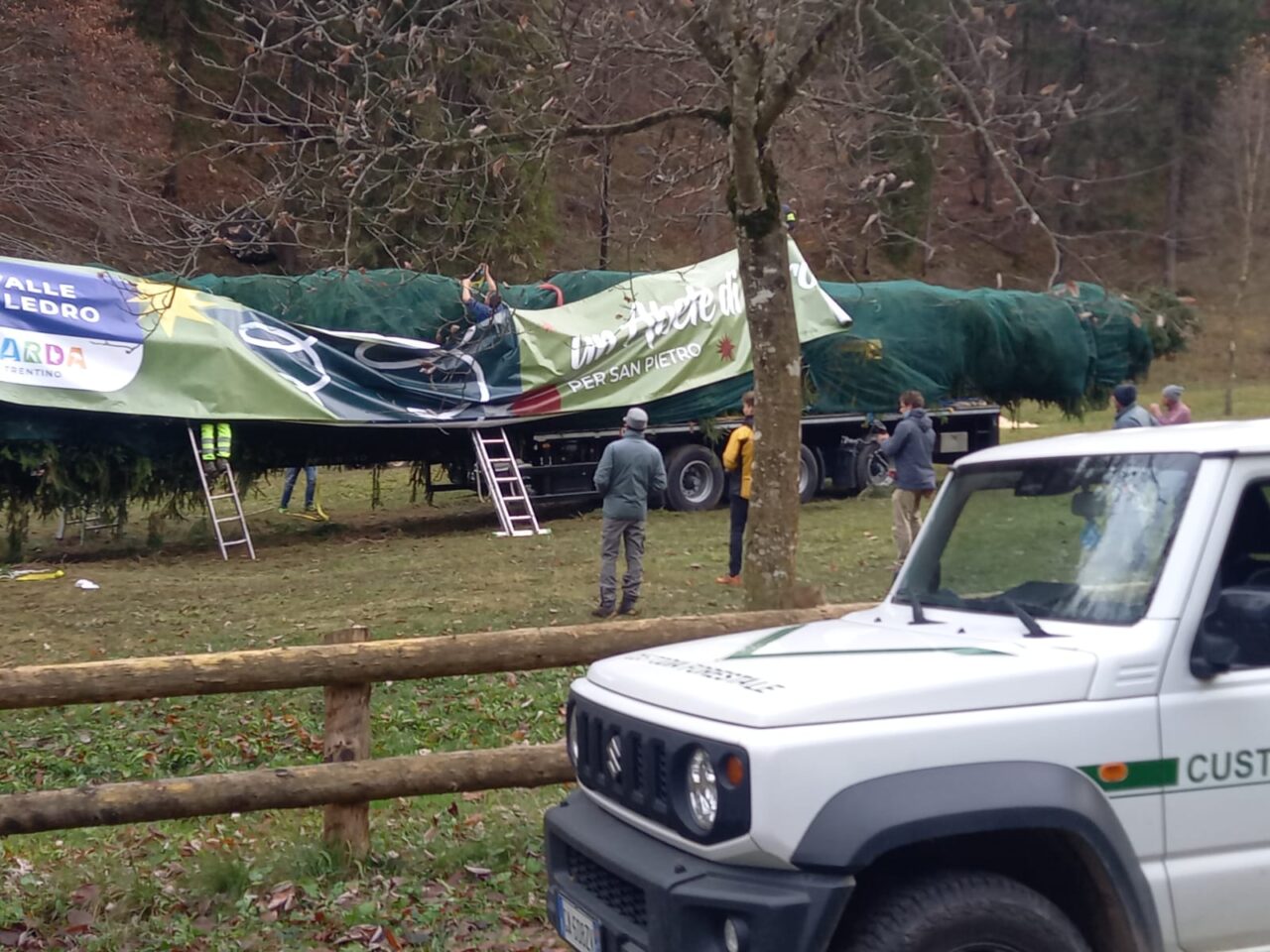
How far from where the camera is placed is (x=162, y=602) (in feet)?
41.7

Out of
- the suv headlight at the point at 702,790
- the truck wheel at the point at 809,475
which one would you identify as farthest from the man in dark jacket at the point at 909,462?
the suv headlight at the point at 702,790

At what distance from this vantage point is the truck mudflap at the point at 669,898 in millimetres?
3227

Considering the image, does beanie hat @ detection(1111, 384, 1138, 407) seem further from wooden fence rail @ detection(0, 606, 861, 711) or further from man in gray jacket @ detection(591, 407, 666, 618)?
wooden fence rail @ detection(0, 606, 861, 711)

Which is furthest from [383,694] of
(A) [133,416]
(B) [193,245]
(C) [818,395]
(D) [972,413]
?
(D) [972,413]

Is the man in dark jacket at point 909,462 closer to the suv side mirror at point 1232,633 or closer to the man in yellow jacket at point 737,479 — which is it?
the man in yellow jacket at point 737,479

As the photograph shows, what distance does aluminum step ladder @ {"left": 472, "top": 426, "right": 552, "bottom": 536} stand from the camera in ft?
57.5

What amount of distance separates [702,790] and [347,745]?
256cm

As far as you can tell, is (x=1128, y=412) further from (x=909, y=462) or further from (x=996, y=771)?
(x=996, y=771)

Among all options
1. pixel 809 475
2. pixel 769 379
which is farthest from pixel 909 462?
pixel 809 475

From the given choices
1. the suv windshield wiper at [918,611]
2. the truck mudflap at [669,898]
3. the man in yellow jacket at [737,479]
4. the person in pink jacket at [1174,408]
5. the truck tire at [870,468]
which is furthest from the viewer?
the truck tire at [870,468]

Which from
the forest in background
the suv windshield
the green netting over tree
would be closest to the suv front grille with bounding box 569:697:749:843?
the suv windshield

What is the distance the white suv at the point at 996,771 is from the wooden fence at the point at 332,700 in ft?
5.11

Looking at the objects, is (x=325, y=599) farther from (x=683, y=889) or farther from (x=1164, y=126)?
(x=1164, y=126)

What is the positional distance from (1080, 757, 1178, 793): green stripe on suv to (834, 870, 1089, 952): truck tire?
34 cm
